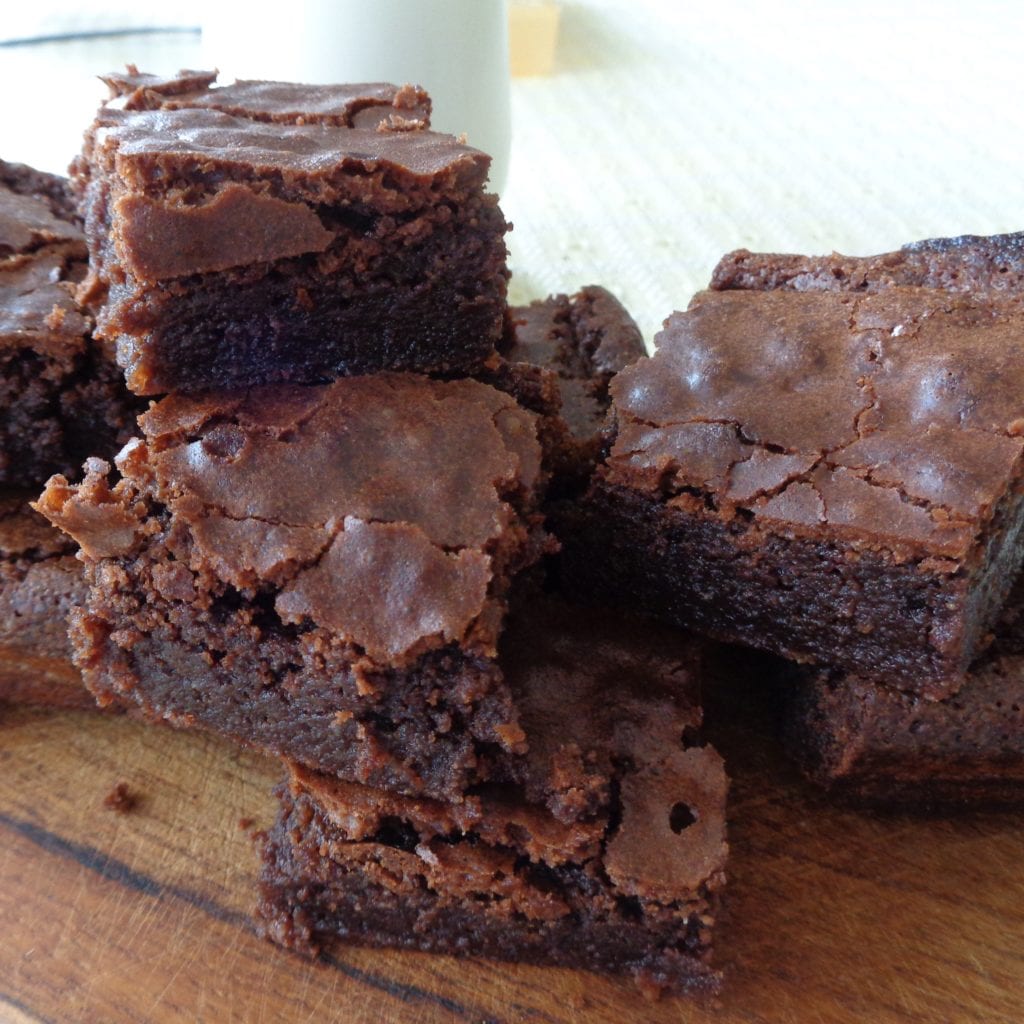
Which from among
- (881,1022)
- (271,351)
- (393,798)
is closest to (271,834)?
(393,798)

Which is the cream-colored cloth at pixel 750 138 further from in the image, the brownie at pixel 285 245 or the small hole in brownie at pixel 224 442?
the small hole in brownie at pixel 224 442

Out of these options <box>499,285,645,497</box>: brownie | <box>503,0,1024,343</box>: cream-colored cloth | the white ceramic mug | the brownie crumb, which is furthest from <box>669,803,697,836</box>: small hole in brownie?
the white ceramic mug

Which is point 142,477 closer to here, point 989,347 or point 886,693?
point 886,693

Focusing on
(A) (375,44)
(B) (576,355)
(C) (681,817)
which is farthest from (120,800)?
(A) (375,44)

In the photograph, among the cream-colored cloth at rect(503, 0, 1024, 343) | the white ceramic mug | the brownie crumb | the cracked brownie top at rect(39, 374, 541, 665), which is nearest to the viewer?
the cracked brownie top at rect(39, 374, 541, 665)

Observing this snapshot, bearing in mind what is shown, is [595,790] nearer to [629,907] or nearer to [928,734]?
[629,907]

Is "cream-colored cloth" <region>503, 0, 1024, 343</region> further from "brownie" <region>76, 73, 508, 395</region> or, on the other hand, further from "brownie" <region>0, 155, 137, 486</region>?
"brownie" <region>0, 155, 137, 486</region>
